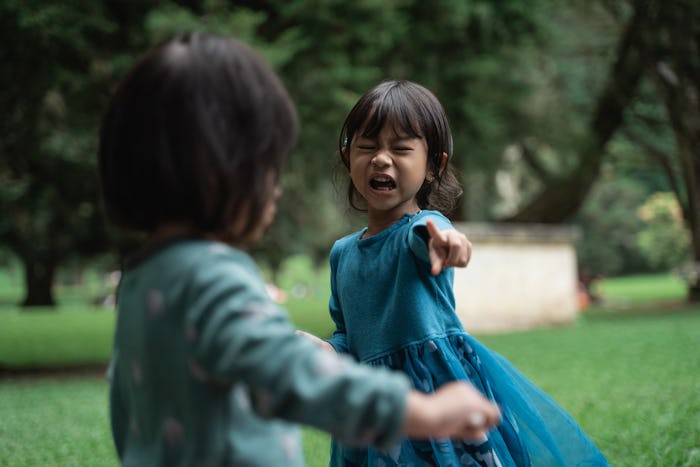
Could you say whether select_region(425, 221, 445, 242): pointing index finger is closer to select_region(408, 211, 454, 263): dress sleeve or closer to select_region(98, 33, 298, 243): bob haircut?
select_region(408, 211, 454, 263): dress sleeve

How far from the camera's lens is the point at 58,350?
12.7 m

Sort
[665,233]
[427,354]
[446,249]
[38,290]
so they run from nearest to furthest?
[446,249]
[427,354]
[38,290]
[665,233]

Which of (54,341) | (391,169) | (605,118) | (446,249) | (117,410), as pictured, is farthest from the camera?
(605,118)

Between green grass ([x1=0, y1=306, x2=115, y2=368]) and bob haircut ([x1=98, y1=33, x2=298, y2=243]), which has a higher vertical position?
bob haircut ([x1=98, y1=33, x2=298, y2=243])

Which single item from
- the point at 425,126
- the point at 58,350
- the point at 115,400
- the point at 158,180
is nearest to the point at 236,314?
the point at 158,180

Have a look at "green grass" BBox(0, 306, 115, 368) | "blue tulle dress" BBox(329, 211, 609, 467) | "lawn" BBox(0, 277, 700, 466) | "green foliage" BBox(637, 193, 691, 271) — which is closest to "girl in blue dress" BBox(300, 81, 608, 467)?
"blue tulle dress" BBox(329, 211, 609, 467)

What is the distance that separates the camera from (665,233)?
3067cm

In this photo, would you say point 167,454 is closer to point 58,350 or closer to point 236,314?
point 236,314

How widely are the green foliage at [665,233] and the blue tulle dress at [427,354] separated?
2873 cm

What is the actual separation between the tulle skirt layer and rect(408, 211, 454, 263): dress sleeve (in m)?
0.27

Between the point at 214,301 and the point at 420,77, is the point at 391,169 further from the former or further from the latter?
the point at 420,77

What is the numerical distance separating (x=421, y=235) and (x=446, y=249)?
7.0 inches

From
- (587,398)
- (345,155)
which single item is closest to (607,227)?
(587,398)

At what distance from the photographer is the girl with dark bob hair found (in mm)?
1086
